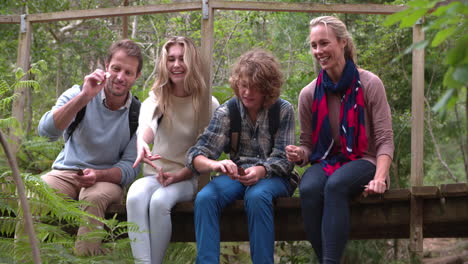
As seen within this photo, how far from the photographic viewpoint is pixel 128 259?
3.16 metres

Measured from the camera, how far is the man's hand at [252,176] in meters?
3.42

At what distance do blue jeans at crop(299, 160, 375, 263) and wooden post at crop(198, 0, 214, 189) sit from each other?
824 mm

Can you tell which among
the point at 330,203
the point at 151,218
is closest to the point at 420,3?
the point at 330,203

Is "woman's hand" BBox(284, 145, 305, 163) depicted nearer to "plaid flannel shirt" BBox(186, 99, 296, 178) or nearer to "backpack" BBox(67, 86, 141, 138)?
"plaid flannel shirt" BBox(186, 99, 296, 178)

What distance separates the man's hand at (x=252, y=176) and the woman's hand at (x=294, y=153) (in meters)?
0.18

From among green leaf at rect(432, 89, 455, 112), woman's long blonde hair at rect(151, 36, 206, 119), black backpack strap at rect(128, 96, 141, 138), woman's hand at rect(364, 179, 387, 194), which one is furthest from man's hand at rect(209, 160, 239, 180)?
green leaf at rect(432, 89, 455, 112)

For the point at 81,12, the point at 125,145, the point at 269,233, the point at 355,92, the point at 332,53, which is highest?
→ the point at 81,12

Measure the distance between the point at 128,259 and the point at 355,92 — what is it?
165 cm

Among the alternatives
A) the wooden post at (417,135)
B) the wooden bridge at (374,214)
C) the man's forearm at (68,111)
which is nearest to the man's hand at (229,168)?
the wooden bridge at (374,214)

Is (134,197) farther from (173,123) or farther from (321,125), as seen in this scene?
(321,125)

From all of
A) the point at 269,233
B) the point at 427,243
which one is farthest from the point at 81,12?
the point at 427,243

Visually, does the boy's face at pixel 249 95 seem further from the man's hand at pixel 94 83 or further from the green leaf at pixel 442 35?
the green leaf at pixel 442 35

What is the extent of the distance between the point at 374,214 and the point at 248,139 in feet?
3.12

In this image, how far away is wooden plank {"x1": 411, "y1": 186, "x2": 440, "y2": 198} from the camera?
3.61m
